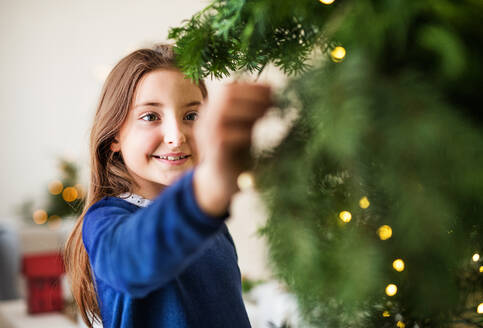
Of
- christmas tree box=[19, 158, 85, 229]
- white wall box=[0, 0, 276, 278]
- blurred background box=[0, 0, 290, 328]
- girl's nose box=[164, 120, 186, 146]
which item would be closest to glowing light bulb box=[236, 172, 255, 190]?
girl's nose box=[164, 120, 186, 146]

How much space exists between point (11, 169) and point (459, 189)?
4.86 metres

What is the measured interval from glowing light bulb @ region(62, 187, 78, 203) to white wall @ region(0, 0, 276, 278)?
21.2 inches

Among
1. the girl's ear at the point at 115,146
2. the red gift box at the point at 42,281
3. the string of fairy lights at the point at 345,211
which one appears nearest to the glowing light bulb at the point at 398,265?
the string of fairy lights at the point at 345,211

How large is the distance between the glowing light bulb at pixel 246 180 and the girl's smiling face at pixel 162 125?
1.16 feet

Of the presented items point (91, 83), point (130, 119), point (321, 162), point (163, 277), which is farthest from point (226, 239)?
point (91, 83)

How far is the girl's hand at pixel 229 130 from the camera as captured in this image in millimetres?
315

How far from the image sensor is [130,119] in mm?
712

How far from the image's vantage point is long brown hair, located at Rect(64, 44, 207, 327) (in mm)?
725

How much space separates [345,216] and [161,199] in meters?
0.15

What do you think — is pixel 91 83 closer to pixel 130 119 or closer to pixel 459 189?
pixel 130 119

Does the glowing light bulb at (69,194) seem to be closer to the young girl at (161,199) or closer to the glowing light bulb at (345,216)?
the young girl at (161,199)

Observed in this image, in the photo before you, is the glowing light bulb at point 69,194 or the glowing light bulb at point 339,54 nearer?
the glowing light bulb at point 339,54

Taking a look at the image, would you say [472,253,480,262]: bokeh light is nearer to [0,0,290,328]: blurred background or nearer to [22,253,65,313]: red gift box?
[22,253,65,313]: red gift box

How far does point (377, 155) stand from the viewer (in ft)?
0.83
